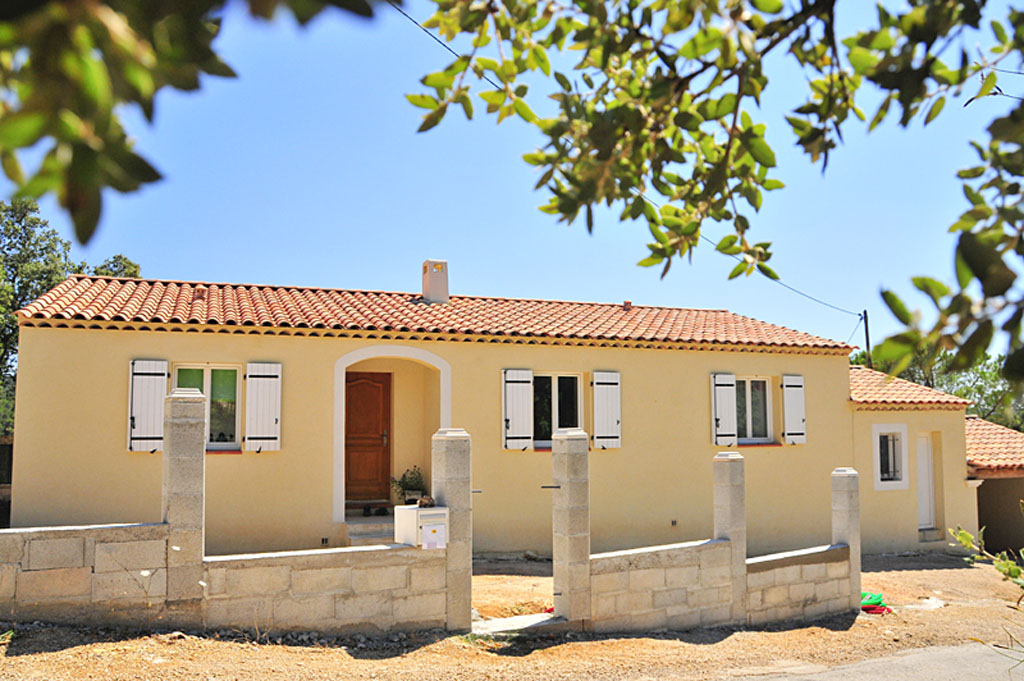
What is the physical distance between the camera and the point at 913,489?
48.1ft

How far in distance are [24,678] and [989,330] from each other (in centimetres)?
608

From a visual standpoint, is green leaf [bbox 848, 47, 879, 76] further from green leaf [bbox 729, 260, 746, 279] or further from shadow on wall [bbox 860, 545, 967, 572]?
shadow on wall [bbox 860, 545, 967, 572]

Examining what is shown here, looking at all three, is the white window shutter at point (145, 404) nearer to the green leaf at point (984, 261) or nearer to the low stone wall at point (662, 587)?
the low stone wall at point (662, 587)

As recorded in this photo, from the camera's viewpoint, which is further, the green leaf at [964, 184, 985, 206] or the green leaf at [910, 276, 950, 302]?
the green leaf at [964, 184, 985, 206]

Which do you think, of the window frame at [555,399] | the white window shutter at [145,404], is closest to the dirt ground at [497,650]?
the window frame at [555,399]

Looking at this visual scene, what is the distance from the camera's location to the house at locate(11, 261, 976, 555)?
9938 mm

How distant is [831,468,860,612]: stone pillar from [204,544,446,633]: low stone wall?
5656 millimetres

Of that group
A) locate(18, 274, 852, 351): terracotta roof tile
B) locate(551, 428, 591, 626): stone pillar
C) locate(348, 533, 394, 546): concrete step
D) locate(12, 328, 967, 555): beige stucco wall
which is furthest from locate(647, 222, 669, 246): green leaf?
locate(12, 328, 967, 555): beige stucco wall

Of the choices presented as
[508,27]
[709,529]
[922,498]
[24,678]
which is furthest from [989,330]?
[922,498]

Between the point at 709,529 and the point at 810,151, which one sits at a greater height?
the point at 810,151

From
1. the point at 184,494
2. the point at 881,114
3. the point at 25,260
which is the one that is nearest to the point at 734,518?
the point at 184,494

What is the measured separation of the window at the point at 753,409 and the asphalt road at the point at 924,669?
207 inches

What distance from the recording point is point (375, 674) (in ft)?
20.1

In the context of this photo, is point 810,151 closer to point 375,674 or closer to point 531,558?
point 375,674
